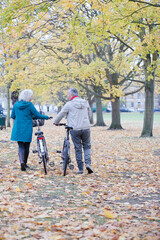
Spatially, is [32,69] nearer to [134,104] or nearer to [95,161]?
[95,161]

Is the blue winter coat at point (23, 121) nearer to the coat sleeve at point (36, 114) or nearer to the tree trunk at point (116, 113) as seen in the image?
the coat sleeve at point (36, 114)

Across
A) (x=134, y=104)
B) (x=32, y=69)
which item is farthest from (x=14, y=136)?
(x=134, y=104)

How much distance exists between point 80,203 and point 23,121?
299cm

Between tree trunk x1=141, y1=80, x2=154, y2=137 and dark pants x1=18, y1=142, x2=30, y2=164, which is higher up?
tree trunk x1=141, y1=80, x2=154, y2=137

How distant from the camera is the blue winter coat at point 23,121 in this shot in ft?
25.7

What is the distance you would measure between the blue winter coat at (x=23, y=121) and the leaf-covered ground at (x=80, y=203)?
2.75 ft

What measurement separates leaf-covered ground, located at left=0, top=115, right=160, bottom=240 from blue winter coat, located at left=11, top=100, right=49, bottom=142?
837mm

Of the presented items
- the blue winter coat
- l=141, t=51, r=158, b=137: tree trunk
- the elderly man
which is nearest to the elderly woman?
the blue winter coat

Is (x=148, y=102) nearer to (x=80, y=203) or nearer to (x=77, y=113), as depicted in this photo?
(x=77, y=113)

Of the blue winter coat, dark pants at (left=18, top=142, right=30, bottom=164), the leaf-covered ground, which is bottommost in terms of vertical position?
the leaf-covered ground

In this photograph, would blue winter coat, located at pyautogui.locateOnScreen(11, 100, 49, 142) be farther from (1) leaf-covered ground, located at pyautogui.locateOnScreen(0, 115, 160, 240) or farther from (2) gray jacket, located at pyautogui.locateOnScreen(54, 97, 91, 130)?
(1) leaf-covered ground, located at pyautogui.locateOnScreen(0, 115, 160, 240)

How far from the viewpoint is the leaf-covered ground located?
409 cm

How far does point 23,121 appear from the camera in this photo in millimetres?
7887

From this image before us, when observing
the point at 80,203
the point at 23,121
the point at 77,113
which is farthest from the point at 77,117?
the point at 80,203
